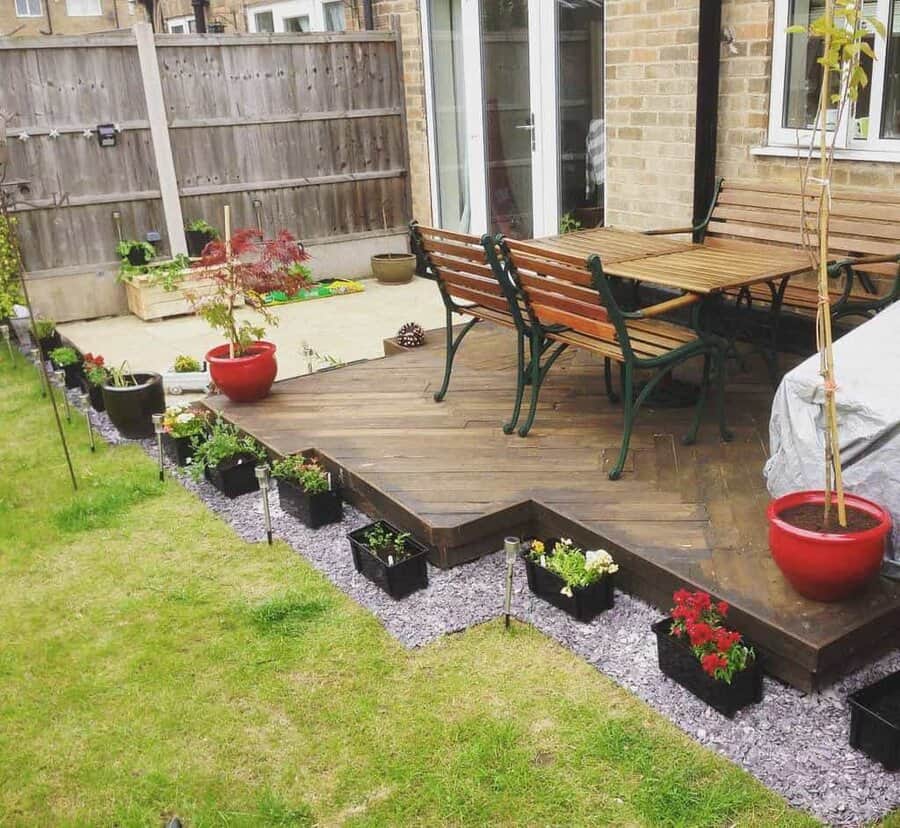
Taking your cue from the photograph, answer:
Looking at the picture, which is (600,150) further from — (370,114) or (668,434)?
(668,434)

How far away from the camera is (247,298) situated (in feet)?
16.2

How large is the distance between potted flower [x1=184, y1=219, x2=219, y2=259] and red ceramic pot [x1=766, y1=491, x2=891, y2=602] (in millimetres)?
6344

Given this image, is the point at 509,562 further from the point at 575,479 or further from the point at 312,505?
the point at 312,505

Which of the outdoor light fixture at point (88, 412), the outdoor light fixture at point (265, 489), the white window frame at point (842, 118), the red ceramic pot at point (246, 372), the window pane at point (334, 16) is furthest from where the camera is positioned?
the window pane at point (334, 16)

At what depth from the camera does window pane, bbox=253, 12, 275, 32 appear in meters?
11.8

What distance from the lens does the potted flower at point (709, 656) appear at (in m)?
2.60

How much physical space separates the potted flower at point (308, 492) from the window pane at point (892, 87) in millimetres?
3287

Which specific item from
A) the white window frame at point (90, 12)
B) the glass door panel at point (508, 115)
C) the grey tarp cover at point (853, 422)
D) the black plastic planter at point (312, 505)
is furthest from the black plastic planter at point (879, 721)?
the white window frame at point (90, 12)

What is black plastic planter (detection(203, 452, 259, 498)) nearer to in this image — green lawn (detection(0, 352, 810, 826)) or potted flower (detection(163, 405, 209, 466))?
potted flower (detection(163, 405, 209, 466))

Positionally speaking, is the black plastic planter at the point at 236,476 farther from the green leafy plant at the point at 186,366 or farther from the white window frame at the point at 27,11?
the white window frame at the point at 27,11

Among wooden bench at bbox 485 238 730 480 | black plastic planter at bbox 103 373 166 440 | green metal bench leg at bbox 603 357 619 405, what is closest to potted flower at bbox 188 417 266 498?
black plastic planter at bbox 103 373 166 440

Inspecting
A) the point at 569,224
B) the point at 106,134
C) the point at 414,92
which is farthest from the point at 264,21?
the point at 569,224

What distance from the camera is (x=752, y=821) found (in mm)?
2260

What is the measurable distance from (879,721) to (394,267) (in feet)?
22.5
